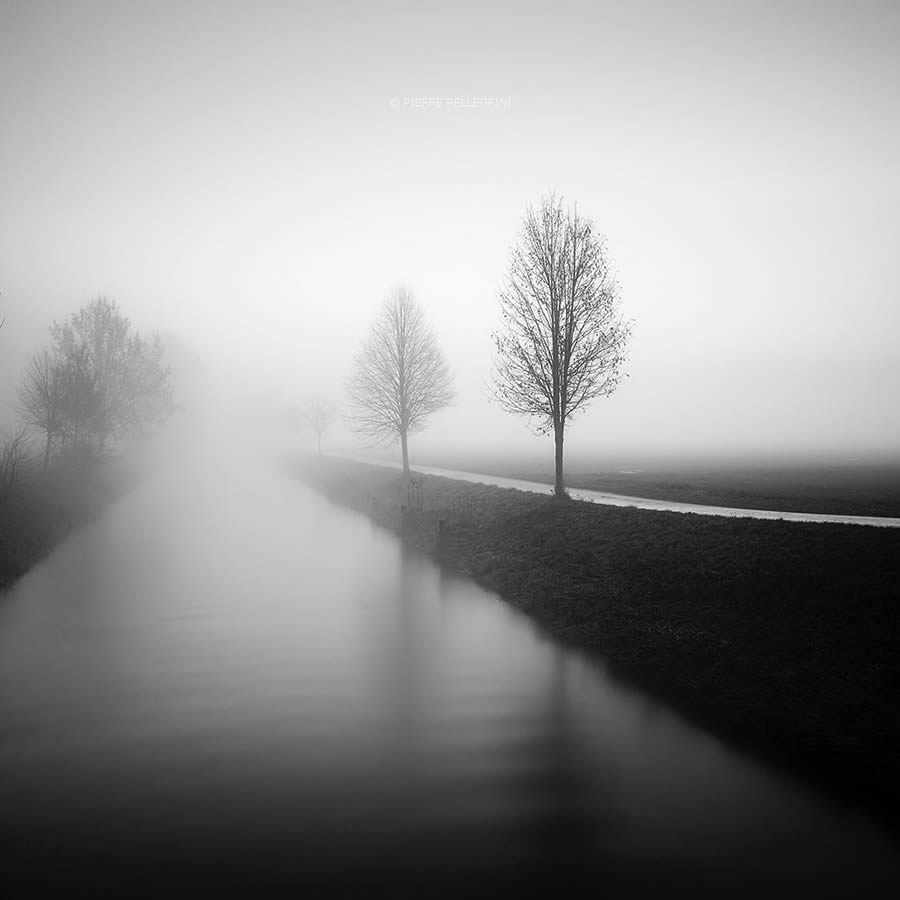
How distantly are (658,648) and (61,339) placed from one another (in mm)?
49977

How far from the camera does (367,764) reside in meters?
8.83

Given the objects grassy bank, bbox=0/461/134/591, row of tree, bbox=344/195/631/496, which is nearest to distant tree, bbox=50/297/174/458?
grassy bank, bbox=0/461/134/591

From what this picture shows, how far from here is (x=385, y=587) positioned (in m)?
20.2

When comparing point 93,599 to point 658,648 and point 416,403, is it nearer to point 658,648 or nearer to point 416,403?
point 658,648

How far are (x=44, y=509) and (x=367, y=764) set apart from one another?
84.3ft

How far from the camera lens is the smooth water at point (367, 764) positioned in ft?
21.5

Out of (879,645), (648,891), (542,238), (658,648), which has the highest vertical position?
(542,238)

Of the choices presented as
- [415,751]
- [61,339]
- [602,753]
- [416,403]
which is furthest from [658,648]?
[61,339]

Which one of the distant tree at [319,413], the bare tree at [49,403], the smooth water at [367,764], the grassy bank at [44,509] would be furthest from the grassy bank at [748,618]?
the distant tree at [319,413]

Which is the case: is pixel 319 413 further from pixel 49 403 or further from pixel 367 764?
pixel 367 764

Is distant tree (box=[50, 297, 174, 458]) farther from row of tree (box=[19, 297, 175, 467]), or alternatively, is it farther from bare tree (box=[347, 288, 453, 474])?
bare tree (box=[347, 288, 453, 474])

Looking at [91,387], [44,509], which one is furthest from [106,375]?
[44,509]

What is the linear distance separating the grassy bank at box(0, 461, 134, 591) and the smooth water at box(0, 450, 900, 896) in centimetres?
320

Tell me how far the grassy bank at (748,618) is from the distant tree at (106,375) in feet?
103
